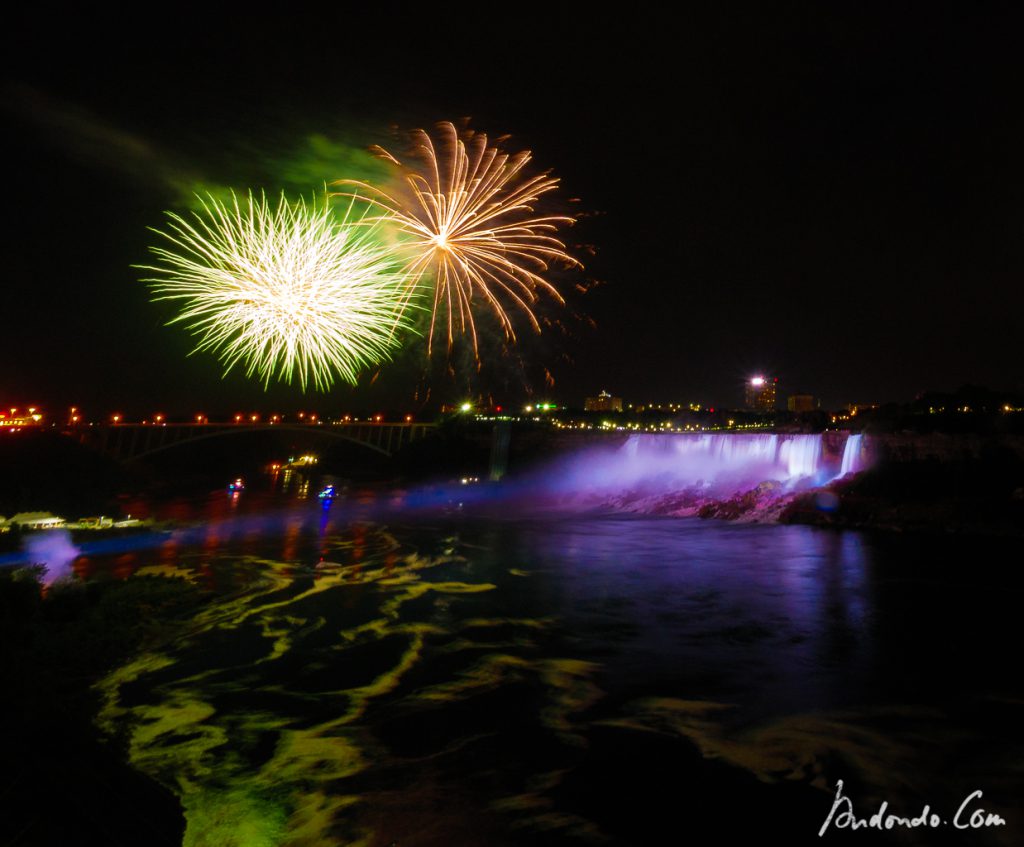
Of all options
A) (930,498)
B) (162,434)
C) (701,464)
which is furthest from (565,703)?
(162,434)

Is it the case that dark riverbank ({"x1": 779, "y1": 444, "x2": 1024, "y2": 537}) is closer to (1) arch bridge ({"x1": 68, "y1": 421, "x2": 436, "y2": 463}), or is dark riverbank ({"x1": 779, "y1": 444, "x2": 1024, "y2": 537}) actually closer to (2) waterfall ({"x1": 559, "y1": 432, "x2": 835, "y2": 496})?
(2) waterfall ({"x1": 559, "y1": 432, "x2": 835, "y2": 496})

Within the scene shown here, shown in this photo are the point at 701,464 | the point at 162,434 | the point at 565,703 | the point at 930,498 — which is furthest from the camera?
the point at 162,434

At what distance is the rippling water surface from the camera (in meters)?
8.06

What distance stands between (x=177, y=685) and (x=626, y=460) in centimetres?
5996

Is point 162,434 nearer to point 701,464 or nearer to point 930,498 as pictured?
point 701,464

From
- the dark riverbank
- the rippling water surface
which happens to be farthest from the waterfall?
the rippling water surface

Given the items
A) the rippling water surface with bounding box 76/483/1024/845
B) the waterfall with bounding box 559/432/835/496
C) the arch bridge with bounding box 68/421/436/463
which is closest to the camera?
the rippling water surface with bounding box 76/483/1024/845

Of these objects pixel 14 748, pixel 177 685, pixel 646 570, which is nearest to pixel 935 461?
pixel 646 570

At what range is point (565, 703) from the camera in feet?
38.7

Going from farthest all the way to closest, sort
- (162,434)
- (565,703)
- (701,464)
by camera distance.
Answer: (162,434) → (701,464) → (565,703)

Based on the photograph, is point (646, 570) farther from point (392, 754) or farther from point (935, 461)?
point (935, 461)

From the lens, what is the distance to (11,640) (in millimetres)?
11445

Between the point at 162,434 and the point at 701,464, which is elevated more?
the point at 701,464

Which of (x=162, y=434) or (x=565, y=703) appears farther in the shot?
(x=162, y=434)
